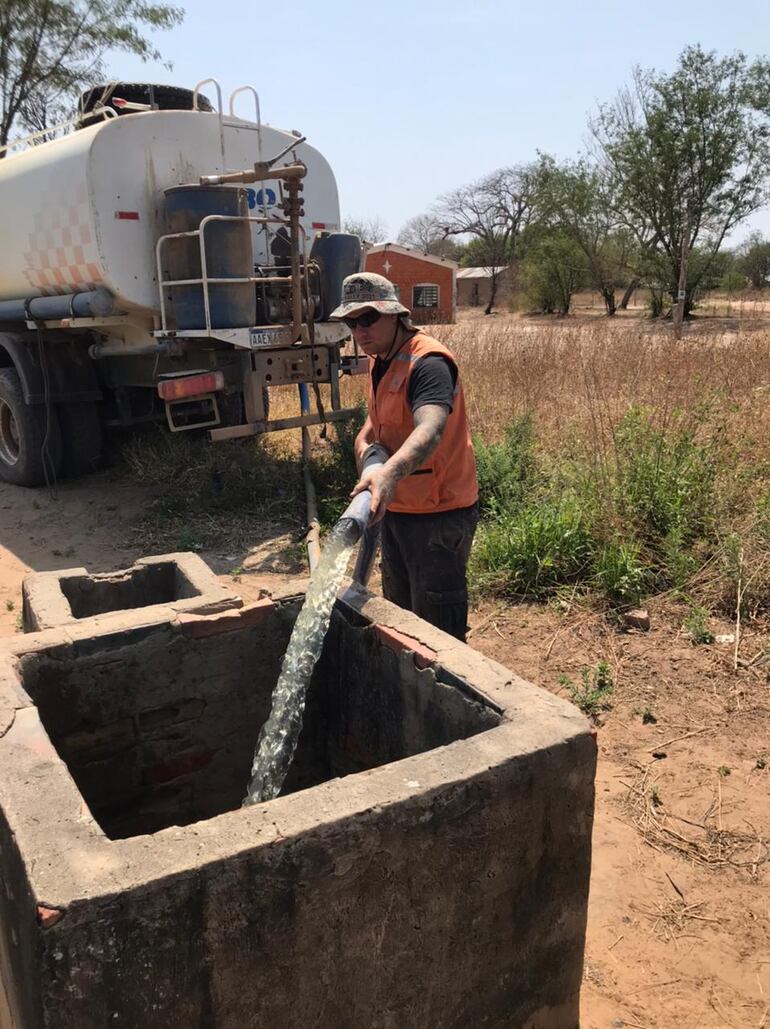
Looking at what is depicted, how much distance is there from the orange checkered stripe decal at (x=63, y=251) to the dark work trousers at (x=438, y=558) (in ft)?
12.7

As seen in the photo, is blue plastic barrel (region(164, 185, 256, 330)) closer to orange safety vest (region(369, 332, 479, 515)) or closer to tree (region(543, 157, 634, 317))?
orange safety vest (region(369, 332, 479, 515))

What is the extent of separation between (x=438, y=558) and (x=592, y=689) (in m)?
1.35

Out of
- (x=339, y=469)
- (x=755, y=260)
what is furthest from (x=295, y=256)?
(x=755, y=260)

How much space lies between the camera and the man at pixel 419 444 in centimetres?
269

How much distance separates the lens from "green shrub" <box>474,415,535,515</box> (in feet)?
19.2

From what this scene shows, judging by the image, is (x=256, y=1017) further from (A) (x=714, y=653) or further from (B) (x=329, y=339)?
(B) (x=329, y=339)

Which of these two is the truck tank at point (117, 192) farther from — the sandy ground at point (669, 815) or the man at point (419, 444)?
the man at point (419, 444)

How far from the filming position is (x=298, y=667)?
231 centimetres

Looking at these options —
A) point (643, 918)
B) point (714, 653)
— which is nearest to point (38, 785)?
point (643, 918)

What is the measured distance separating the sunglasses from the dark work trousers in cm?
69

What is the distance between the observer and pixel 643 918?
8.61 ft

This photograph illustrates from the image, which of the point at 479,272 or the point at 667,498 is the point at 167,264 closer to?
the point at 667,498

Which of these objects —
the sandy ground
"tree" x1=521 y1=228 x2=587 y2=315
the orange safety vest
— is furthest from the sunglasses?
"tree" x1=521 y1=228 x2=587 y2=315

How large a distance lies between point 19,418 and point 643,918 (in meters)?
6.33
